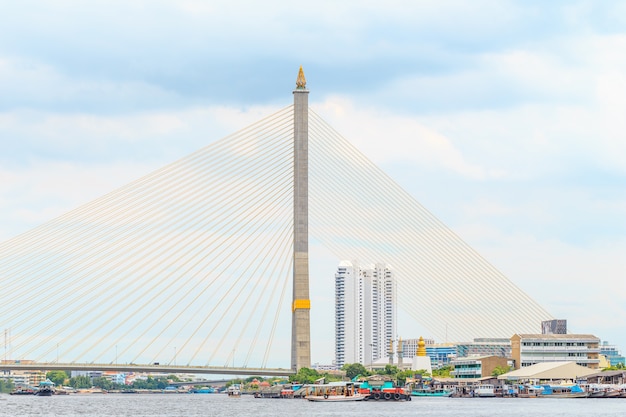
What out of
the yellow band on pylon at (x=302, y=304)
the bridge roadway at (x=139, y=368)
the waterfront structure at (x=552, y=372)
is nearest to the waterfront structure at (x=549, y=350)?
the waterfront structure at (x=552, y=372)

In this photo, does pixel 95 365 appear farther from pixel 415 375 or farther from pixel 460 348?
pixel 460 348

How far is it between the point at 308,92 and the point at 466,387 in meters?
39.9

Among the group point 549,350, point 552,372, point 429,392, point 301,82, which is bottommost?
point 429,392

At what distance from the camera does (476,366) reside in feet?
429

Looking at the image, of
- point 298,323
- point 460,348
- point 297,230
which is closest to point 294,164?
point 297,230

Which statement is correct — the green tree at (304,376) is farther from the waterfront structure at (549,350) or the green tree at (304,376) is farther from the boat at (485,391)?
the waterfront structure at (549,350)

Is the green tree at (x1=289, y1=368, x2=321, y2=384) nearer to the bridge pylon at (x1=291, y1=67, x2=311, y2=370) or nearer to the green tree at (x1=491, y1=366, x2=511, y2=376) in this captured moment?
the bridge pylon at (x1=291, y1=67, x2=311, y2=370)

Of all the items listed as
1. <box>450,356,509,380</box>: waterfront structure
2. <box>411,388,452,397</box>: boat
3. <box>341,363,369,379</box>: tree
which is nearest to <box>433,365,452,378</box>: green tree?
A: <box>450,356,509,380</box>: waterfront structure

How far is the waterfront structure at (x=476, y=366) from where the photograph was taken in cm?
12631

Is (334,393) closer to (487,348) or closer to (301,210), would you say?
(301,210)

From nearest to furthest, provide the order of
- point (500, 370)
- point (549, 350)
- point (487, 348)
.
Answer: point (500, 370), point (549, 350), point (487, 348)

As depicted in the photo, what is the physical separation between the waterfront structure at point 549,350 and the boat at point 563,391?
12.9 metres

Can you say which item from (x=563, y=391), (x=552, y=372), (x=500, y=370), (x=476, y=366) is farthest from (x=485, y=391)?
(x=476, y=366)

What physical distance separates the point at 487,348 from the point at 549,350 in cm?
2816
